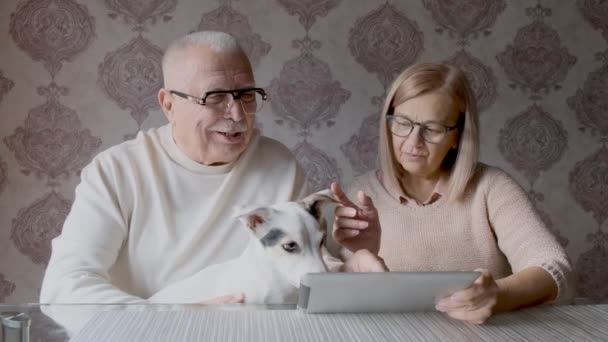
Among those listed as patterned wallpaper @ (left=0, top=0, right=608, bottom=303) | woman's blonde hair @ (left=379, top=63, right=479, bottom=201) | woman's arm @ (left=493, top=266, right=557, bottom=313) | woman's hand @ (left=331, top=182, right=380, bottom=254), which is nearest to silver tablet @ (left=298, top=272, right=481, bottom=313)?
woman's arm @ (left=493, top=266, right=557, bottom=313)

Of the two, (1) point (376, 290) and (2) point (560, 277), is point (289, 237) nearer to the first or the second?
(1) point (376, 290)

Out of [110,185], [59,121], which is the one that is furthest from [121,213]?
[59,121]

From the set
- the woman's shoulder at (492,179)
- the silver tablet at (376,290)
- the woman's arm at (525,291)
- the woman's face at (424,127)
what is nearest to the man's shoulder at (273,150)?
the woman's face at (424,127)

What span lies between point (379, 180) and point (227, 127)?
0.51 m

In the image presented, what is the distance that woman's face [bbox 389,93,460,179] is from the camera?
1688 mm

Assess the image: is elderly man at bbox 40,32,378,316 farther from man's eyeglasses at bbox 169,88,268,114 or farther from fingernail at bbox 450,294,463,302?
fingernail at bbox 450,294,463,302

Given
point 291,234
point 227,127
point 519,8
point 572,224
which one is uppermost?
point 519,8

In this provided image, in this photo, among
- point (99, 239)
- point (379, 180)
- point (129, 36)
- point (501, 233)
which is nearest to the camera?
point (99, 239)

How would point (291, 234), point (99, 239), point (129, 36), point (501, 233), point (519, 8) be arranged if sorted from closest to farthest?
1. point (291, 234)
2. point (99, 239)
3. point (501, 233)
4. point (129, 36)
5. point (519, 8)

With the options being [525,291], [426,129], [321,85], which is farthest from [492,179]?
[321,85]

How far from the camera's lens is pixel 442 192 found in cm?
182

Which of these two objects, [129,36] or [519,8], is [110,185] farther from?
[519,8]

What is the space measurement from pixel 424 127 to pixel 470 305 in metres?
0.78

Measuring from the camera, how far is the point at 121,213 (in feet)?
5.32
